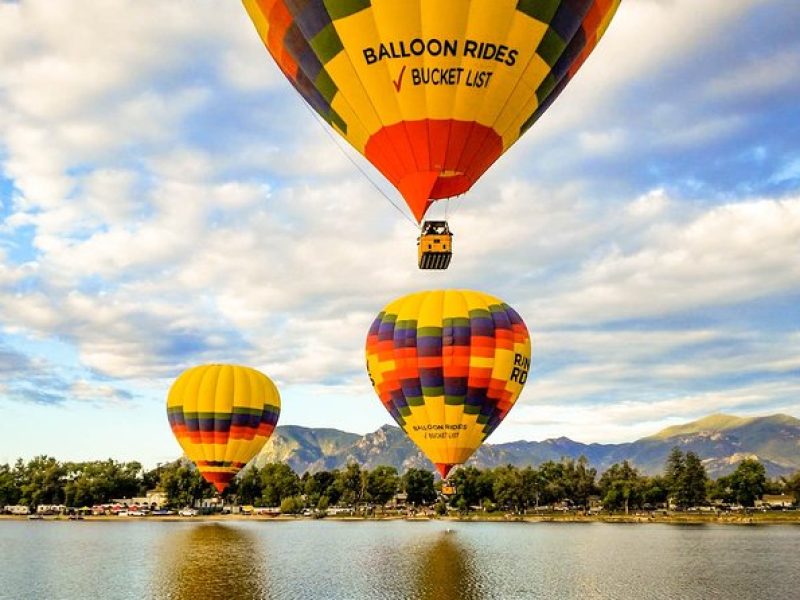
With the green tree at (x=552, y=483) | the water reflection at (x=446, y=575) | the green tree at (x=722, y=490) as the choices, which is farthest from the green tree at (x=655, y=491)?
the water reflection at (x=446, y=575)

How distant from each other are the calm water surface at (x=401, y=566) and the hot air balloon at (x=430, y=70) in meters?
26.7

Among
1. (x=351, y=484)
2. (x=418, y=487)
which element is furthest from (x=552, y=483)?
(x=351, y=484)

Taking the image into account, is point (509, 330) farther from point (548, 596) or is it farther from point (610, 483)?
point (610, 483)

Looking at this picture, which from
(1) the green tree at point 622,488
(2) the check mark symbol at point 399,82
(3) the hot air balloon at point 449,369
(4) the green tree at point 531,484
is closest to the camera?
(2) the check mark symbol at point 399,82

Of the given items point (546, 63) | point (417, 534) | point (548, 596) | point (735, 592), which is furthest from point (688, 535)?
point (546, 63)

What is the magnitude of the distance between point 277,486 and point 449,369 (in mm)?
118668

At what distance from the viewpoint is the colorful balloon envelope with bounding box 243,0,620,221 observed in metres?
26.0

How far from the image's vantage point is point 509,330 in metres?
60.8

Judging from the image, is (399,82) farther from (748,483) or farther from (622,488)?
(748,483)

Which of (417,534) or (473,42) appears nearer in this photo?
(473,42)

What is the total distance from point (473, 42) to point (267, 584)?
37.8 m

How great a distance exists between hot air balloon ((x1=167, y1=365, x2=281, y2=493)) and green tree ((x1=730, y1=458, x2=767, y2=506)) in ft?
339

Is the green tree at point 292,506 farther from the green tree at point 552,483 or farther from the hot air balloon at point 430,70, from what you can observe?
the hot air balloon at point 430,70

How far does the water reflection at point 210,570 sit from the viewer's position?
4556 cm
